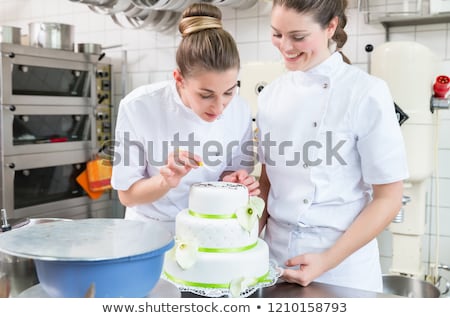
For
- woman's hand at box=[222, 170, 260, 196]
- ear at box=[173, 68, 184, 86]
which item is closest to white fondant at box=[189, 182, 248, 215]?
woman's hand at box=[222, 170, 260, 196]

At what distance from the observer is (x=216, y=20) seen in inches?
45.3

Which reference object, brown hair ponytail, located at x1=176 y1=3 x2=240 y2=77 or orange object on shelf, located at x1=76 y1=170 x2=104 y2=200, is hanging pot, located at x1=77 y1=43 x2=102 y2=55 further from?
brown hair ponytail, located at x1=176 y1=3 x2=240 y2=77

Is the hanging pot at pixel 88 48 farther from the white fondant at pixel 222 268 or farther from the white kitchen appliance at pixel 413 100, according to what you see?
the white fondant at pixel 222 268

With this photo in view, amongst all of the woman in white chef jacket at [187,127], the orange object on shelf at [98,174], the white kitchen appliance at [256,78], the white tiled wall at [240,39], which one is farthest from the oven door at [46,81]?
the woman in white chef jacket at [187,127]

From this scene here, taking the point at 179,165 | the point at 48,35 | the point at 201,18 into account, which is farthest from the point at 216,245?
the point at 48,35

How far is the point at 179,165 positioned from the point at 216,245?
0.60 ft

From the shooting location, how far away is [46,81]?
2.91m

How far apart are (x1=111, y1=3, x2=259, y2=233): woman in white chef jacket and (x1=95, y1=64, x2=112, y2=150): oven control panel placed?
1.92m

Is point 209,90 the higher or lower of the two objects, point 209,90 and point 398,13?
the lower

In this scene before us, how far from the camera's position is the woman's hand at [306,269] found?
107cm

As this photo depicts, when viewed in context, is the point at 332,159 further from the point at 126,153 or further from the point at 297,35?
the point at 126,153

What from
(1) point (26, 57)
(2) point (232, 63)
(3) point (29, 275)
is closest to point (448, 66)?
(2) point (232, 63)

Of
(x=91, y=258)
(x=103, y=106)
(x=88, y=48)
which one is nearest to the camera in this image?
(x=91, y=258)
